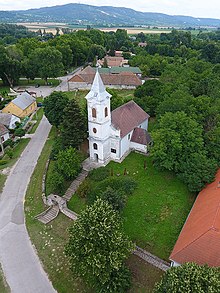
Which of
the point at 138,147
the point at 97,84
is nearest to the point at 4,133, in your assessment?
the point at 97,84

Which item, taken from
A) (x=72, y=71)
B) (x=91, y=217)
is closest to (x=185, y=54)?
(x=72, y=71)

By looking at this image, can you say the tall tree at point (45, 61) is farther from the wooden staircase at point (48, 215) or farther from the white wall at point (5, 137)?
the wooden staircase at point (48, 215)

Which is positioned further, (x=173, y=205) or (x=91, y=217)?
(x=173, y=205)

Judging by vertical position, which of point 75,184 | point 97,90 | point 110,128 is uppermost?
point 97,90

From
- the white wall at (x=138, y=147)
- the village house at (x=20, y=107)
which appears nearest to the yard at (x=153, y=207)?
the white wall at (x=138, y=147)

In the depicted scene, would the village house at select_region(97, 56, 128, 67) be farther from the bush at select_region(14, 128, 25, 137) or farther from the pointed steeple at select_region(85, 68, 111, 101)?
the pointed steeple at select_region(85, 68, 111, 101)

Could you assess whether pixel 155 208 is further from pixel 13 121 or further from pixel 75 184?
pixel 13 121

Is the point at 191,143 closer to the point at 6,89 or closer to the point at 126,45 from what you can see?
the point at 6,89
